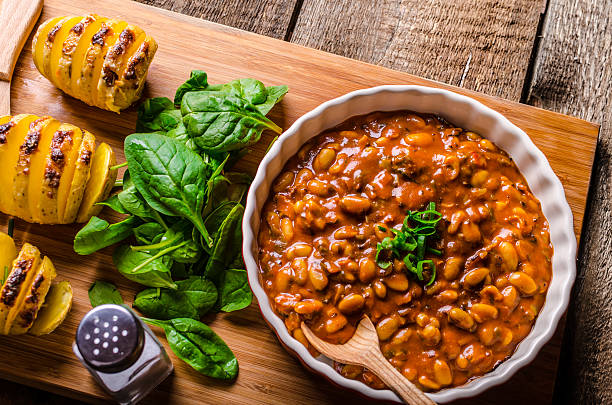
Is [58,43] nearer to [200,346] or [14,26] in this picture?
[14,26]

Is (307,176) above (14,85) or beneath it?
above

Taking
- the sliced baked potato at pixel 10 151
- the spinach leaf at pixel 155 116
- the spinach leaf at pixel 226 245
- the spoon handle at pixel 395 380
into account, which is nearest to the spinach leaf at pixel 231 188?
the spinach leaf at pixel 226 245

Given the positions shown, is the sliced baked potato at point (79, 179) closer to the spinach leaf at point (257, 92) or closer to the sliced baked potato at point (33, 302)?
the sliced baked potato at point (33, 302)

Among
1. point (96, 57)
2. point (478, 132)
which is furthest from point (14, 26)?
point (478, 132)

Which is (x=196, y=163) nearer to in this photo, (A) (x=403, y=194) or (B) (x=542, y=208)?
(A) (x=403, y=194)

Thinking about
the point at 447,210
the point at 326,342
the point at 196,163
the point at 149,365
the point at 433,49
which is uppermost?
the point at 433,49

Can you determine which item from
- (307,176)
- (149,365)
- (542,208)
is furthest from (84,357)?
(542,208)

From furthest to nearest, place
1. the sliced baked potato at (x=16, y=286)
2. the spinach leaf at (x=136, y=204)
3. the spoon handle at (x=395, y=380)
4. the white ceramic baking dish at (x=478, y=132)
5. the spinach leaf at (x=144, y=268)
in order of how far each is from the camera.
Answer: the spinach leaf at (x=136, y=204) → the spinach leaf at (x=144, y=268) → the sliced baked potato at (x=16, y=286) → the white ceramic baking dish at (x=478, y=132) → the spoon handle at (x=395, y=380)
